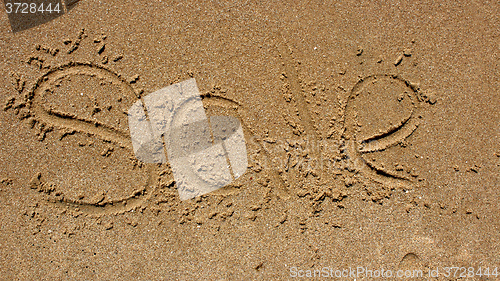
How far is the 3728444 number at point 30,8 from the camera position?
1.55 m

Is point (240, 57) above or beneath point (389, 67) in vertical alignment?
above

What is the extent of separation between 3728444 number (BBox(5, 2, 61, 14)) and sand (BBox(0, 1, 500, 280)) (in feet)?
0.28

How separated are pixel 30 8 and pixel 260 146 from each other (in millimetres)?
1738

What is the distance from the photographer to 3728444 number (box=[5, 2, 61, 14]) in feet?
5.10

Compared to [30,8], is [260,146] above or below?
below

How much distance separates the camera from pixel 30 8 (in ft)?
5.14

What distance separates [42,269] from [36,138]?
2.67 ft

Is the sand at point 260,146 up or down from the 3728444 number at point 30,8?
down

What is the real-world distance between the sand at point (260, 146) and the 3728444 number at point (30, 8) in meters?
0.09

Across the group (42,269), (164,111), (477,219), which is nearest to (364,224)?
(477,219)

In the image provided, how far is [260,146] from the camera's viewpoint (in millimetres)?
1558

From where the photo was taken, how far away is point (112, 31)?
1567 mm

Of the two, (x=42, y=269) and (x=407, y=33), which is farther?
(x=407, y=33)

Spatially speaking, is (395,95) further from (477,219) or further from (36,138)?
(36,138)
